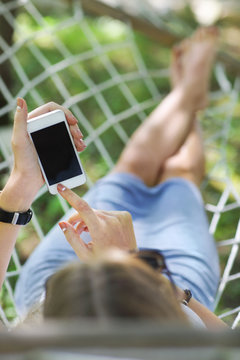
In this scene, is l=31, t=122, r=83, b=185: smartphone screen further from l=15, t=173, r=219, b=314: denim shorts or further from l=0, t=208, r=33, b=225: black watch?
l=15, t=173, r=219, b=314: denim shorts

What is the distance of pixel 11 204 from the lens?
98 cm

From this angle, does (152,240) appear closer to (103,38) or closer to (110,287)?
(110,287)

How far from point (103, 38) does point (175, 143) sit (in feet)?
3.52

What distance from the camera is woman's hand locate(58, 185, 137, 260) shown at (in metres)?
0.90

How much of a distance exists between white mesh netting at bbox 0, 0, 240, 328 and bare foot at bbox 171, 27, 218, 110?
13 cm

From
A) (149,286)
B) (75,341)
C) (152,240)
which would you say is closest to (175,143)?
(152,240)

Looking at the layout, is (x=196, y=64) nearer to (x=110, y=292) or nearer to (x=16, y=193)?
(x=16, y=193)

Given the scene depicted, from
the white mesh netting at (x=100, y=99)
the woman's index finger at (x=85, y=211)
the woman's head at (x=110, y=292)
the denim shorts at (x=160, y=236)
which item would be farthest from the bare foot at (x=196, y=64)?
the woman's head at (x=110, y=292)

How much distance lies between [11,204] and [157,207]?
0.53 meters

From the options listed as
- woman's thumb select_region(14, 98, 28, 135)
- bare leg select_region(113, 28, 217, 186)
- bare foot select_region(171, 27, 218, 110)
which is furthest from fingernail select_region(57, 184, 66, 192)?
bare foot select_region(171, 27, 218, 110)

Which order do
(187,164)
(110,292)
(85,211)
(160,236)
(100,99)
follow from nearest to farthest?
(110,292) → (85,211) → (160,236) → (187,164) → (100,99)

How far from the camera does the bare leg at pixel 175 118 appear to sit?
4.99 ft

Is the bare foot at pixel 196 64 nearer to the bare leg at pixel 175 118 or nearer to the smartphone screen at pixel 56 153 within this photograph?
the bare leg at pixel 175 118

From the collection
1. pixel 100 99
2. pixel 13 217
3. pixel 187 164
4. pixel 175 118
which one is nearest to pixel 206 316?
pixel 13 217
